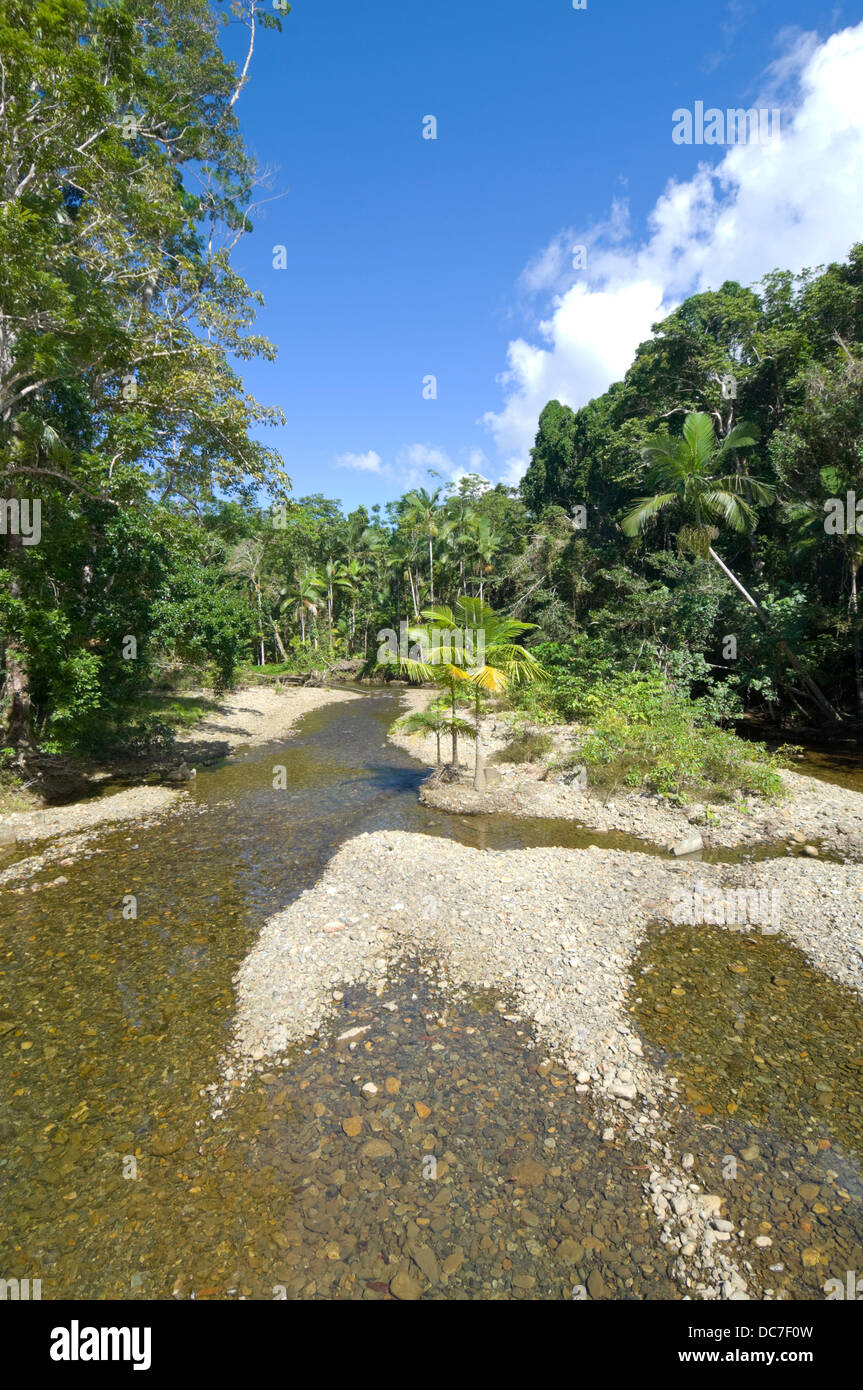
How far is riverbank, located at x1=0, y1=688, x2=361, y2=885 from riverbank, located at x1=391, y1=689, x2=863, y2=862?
7360 mm

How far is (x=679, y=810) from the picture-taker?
1253 centimetres

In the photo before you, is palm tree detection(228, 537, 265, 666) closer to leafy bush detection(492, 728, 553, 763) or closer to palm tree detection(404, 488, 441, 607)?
palm tree detection(404, 488, 441, 607)

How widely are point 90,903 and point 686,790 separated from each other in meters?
12.8

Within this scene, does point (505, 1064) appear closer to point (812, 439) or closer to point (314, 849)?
point (314, 849)

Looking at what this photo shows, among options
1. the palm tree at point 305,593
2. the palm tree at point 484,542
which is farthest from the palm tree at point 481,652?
the palm tree at point 305,593

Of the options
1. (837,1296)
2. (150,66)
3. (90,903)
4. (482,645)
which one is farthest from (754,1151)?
(150,66)

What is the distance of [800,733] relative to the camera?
64.7 feet

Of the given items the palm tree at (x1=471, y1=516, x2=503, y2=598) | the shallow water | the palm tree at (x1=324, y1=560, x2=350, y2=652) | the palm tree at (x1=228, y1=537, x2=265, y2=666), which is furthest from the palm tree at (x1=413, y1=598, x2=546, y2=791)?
the palm tree at (x1=324, y1=560, x2=350, y2=652)

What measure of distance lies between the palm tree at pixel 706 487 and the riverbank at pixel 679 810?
7.84 m

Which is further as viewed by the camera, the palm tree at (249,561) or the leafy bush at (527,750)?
the palm tree at (249,561)

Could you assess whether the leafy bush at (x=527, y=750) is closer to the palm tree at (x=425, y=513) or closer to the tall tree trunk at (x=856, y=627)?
the tall tree trunk at (x=856, y=627)

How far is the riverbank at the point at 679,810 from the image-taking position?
36.1 feet

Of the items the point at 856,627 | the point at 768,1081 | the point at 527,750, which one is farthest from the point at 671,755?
the point at 768,1081

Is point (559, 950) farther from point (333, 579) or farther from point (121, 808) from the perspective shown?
point (333, 579)
